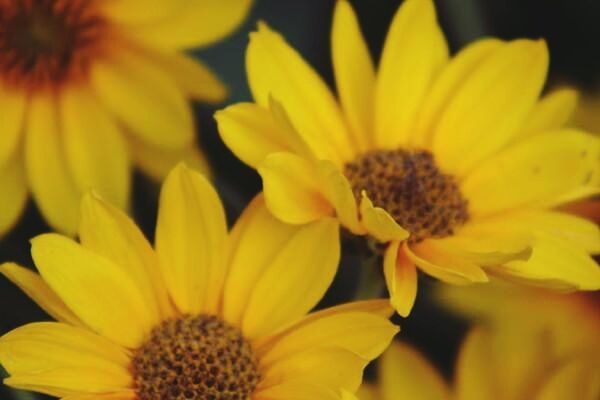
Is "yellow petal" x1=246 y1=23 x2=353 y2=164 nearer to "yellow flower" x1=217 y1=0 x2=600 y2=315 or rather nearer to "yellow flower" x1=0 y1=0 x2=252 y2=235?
"yellow flower" x1=217 y1=0 x2=600 y2=315

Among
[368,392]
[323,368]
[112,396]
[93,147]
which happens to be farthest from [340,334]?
[93,147]

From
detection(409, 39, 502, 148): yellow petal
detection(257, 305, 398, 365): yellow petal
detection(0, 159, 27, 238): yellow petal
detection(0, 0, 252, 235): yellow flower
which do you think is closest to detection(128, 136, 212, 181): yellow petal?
detection(0, 0, 252, 235): yellow flower

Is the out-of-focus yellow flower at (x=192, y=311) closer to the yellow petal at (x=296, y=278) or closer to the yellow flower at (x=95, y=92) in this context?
the yellow petal at (x=296, y=278)

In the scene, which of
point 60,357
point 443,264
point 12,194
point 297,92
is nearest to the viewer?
point 60,357

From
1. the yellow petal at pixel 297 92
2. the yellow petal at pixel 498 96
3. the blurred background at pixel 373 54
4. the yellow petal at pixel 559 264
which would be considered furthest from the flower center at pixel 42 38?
the yellow petal at pixel 559 264

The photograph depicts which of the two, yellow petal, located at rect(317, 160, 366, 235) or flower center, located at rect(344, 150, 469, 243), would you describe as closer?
yellow petal, located at rect(317, 160, 366, 235)

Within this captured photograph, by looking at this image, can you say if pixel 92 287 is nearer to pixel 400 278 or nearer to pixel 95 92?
pixel 400 278
